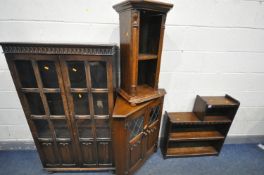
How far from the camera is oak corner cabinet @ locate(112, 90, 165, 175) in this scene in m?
1.24

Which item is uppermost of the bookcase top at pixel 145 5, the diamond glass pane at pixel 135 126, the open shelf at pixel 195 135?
the bookcase top at pixel 145 5

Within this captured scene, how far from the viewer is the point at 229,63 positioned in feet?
5.69

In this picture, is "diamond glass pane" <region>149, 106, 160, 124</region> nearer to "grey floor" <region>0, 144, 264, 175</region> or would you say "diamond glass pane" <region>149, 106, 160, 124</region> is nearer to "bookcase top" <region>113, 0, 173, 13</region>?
"grey floor" <region>0, 144, 264, 175</region>

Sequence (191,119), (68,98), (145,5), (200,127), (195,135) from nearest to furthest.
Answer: (145,5) < (68,98) < (191,119) < (195,135) < (200,127)

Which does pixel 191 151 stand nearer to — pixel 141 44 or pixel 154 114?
pixel 154 114

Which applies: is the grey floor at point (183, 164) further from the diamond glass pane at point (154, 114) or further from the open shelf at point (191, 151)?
the diamond glass pane at point (154, 114)

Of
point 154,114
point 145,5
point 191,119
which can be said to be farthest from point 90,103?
point 191,119

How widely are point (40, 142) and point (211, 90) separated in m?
2.19

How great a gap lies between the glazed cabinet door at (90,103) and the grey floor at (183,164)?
0.35m

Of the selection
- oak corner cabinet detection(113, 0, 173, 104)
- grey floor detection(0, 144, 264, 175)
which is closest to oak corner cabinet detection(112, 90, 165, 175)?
oak corner cabinet detection(113, 0, 173, 104)

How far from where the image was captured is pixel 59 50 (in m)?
1.13

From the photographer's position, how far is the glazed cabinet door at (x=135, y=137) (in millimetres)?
1340

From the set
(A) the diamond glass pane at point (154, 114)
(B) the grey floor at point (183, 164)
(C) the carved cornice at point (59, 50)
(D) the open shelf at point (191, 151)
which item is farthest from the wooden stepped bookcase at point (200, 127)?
(C) the carved cornice at point (59, 50)

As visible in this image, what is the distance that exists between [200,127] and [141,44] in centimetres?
149
